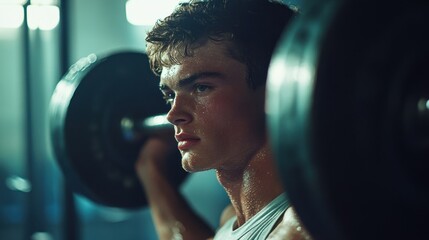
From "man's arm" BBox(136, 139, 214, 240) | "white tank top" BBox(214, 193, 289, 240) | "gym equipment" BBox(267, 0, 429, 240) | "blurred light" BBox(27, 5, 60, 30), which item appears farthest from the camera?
"blurred light" BBox(27, 5, 60, 30)

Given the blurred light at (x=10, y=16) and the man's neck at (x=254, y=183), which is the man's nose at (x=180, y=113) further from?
the blurred light at (x=10, y=16)

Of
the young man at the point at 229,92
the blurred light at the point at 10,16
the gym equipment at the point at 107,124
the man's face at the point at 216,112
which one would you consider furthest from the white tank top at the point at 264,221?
the blurred light at the point at 10,16

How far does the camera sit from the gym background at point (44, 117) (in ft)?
9.62

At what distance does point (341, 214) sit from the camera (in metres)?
0.60

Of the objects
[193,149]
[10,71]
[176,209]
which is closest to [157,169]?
[176,209]

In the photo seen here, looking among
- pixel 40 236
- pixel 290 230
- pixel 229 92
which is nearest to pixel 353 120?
pixel 290 230

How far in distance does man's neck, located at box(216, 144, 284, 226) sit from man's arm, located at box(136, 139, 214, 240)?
0.36m

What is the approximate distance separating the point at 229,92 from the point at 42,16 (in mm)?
2460

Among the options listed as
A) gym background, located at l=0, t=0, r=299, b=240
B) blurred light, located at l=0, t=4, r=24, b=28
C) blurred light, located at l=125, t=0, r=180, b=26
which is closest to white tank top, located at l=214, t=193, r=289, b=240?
gym background, located at l=0, t=0, r=299, b=240

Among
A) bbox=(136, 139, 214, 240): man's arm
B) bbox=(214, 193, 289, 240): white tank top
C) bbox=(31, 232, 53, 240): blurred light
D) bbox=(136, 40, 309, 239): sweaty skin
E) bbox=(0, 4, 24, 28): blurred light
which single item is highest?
bbox=(0, 4, 24, 28): blurred light

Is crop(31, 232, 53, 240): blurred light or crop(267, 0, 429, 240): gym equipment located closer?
crop(267, 0, 429, 240): gym equipment

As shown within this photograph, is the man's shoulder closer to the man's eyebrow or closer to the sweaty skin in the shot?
the sweaty skin

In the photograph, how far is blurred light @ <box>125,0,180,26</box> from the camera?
124 inches

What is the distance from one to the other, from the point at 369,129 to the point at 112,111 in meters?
1.13
